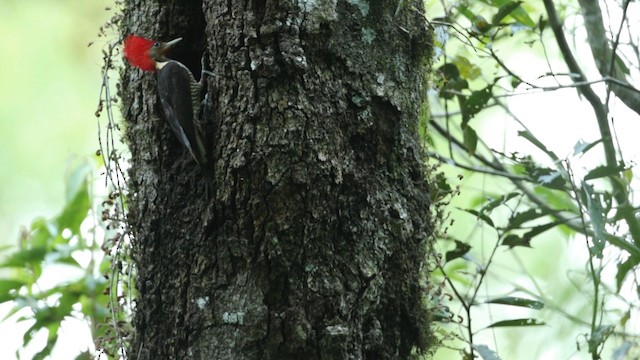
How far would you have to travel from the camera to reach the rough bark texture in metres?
2.14

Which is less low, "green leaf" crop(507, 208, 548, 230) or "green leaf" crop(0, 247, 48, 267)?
"green leaf" crop(0, 247, 48, 267)

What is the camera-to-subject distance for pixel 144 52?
8.21 ft

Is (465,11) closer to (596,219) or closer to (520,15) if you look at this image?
(520,15)

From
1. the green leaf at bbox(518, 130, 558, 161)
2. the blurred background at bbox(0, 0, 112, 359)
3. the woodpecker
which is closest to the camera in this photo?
the woodpecker

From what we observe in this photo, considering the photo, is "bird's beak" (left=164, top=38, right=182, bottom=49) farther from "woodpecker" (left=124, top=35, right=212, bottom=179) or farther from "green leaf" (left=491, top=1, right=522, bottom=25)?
"green leaf" (left=491, top=1, right=522, bottom=25)

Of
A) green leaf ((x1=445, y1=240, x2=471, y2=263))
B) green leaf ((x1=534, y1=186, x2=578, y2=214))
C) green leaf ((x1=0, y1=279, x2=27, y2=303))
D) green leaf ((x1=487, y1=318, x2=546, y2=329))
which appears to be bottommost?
green leaf ((x1=487, y1=318, x2=546, y2=329))

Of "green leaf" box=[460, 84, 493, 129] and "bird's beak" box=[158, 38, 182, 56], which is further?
"green leaf" box=[460, 84, 493, 129]

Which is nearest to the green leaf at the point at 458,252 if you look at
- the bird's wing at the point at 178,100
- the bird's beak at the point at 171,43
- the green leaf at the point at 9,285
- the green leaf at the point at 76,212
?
the bird's wing at the point at 178,100

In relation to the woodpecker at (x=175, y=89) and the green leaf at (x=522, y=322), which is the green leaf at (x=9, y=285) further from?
the green leaf at (x=522, y=322)

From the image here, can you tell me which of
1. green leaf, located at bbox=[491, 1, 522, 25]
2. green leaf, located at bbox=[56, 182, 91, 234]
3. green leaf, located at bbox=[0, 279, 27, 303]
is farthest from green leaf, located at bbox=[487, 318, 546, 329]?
green leaf, located at bbox=[0, 279, 27, 303]

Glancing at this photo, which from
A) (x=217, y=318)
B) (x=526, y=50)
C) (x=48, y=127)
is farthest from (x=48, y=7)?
(x=217, y=318)

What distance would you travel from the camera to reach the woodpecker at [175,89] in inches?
90.8

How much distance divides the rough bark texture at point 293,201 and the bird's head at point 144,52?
0.18 meters

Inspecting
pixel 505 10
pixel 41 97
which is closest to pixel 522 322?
pixel 505 10
